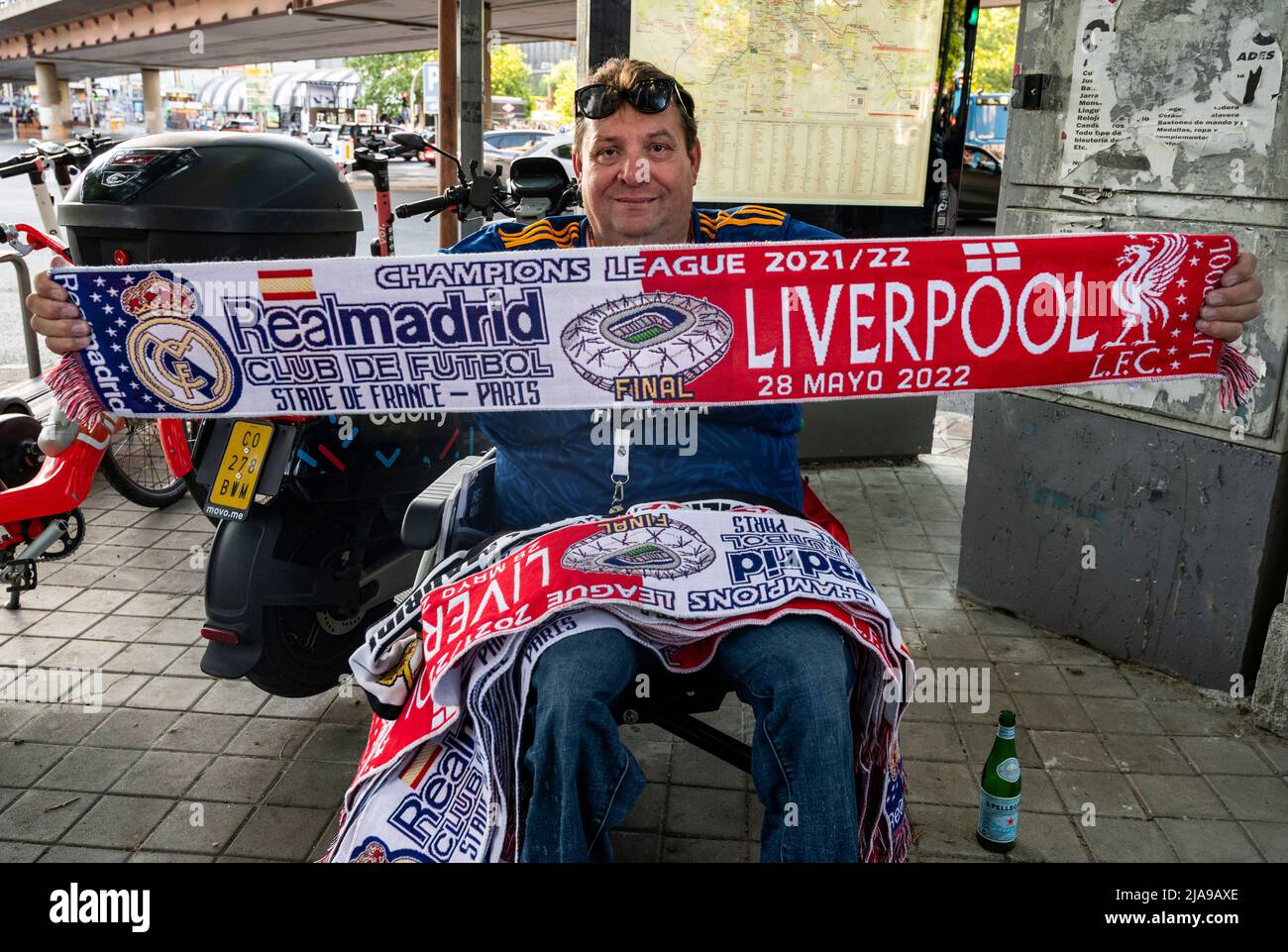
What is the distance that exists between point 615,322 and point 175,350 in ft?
3.24

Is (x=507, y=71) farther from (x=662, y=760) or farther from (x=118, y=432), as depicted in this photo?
(x=662, y=760)

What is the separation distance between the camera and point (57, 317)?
7.82 feet

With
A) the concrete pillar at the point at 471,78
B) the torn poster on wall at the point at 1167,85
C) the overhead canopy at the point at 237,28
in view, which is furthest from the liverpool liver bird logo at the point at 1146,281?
the overhead canopy at the point at 237,28

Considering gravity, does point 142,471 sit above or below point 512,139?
below

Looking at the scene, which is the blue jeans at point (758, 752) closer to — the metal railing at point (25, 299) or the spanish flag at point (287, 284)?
the spanish flag at point (287, 284)

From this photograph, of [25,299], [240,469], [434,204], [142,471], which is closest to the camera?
[240,469]

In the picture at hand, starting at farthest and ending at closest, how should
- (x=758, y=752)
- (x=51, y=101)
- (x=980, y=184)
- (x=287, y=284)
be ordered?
(x=51, y=101) → (x=980, y=184) → (x=287, y=284) → (x=758, y=752)

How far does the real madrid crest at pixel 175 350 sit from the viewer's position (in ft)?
7.80

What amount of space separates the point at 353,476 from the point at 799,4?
121 inches

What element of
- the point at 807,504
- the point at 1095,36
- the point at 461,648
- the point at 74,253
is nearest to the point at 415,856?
the point at 461,648

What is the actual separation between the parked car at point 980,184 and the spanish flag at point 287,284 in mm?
21118

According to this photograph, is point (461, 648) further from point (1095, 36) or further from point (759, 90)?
point (759, 90)

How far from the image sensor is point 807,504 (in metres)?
2.60

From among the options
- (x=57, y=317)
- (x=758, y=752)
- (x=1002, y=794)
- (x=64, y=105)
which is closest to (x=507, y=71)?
(x=64, y=105)
